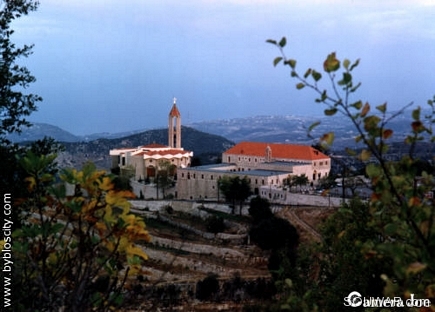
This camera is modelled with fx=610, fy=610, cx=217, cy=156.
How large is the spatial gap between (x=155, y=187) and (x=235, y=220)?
926 centimetres

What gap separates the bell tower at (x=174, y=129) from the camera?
4425 centimetres

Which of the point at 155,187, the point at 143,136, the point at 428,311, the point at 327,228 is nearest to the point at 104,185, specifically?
the point at 428,311

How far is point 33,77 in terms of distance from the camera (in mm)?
6129

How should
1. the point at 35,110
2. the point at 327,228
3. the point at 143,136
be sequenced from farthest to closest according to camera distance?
the point at 143,136, the point at 327,228, the point at 35,110

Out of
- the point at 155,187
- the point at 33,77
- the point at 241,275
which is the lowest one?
the point at 241,275

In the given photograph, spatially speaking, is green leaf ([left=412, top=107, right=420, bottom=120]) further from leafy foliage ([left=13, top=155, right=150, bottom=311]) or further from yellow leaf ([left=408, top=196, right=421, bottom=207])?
leafy foliage ([left=13, top=155, right=150, bottom=311])

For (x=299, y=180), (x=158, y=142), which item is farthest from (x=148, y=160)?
(x=158, y=142)

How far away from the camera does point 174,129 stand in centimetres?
4512

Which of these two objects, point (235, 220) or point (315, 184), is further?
point (315, 184)

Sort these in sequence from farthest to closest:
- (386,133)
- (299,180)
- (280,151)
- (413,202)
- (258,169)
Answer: (280,151), (258,169), (299,180), (386,133), (413,202)

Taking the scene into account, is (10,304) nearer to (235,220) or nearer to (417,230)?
(417,230)

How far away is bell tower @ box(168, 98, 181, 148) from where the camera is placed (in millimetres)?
44250

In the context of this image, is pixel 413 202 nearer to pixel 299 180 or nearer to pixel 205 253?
pixel 205 253

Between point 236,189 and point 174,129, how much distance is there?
15.0 meters
